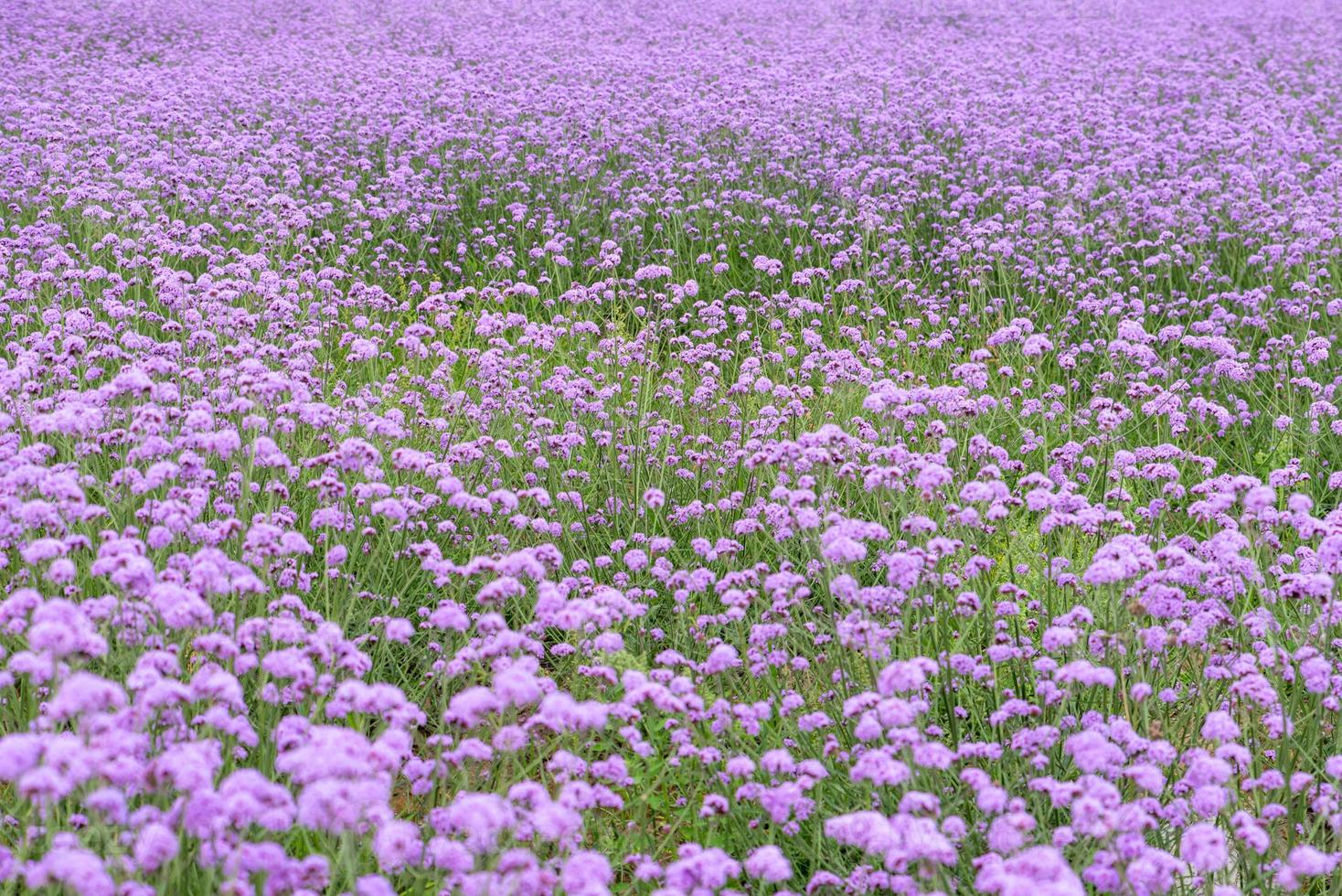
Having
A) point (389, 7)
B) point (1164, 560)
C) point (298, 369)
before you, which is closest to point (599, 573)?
point (298, 369)

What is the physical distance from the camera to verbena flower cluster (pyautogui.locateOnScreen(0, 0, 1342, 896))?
7.42 ft

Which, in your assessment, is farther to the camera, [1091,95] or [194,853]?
[1091,95]

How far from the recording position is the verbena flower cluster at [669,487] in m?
2.26

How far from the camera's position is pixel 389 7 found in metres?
18.3

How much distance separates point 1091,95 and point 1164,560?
8.64 m

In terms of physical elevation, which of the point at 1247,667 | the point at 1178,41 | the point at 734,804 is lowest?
the point at 734,804

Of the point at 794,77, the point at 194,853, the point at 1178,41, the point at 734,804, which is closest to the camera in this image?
the point at 194,853

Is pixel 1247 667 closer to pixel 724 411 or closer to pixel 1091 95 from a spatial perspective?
pixel 724 411

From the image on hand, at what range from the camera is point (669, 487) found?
15.6 ft

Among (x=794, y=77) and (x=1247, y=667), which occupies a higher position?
(x=794, y=77)

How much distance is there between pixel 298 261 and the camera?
6438 mm

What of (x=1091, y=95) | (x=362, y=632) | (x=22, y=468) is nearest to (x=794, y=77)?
(x=1091, y=95)

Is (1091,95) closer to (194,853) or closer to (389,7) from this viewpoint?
(194,853)

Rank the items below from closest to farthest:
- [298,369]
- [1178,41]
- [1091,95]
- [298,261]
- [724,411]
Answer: [298,369] → [724,411] → [298,261] → [1091,95] → [1178,41]
